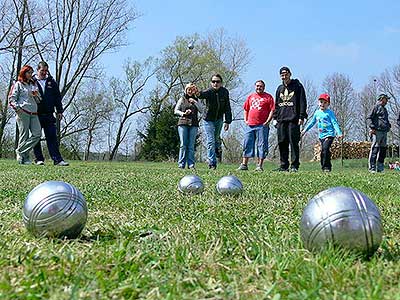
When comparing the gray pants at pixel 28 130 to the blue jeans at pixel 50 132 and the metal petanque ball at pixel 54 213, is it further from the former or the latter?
the metal petanque ball at pixel 54 213

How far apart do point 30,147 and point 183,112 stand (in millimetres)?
3324

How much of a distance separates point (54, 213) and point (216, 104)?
8.97m

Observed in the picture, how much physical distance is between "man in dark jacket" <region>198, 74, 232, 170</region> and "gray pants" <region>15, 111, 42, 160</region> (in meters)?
3.57

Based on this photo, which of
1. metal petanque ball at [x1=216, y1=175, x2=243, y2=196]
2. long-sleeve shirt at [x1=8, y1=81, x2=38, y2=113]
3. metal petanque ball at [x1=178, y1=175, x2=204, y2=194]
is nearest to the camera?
metal petanque ball at [x1=216, y1=175, x2=243, y2=196]

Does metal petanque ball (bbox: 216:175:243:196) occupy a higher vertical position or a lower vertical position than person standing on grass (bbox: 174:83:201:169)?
lower

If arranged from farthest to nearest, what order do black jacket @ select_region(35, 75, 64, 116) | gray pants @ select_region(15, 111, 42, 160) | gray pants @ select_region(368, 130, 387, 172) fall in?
gray pants @ select_region(368, 130, 387, 172)
black jacket @ select_region(35, 75, 64, 116)
gray pants @ select_region(15, 111, 42, 160)

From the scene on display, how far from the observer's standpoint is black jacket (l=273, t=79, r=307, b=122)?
35.1 ft

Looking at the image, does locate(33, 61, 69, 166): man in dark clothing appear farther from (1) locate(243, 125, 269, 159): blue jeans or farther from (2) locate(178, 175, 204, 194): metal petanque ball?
(2) locate(178, 175, 204, 194): metal petanque ball

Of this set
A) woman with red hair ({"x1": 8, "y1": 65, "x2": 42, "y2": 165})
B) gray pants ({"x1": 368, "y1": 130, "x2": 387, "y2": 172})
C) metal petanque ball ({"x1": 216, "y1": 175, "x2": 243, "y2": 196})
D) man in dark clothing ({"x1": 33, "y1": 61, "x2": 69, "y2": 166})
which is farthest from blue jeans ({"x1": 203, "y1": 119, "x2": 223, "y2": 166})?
metal petanque ball ({"x1": 216, "y1": 175, "x2": 243, "y2": 196})

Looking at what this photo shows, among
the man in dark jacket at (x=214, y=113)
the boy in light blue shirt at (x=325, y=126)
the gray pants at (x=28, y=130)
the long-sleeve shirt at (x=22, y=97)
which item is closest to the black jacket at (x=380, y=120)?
the boy in light blue shirt at (x=325, y=126)

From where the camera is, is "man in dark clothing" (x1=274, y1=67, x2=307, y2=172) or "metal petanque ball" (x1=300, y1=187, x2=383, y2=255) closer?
"metal petanque ball" (x1=300, y1=187, x2=383, y2=255)

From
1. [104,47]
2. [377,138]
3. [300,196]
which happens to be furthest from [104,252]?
[104,47]

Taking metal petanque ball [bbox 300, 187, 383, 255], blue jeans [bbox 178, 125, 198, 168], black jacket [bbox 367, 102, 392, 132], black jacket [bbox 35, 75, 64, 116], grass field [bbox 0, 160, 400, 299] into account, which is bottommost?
grass field [bbox 0, 160, 400, 299]

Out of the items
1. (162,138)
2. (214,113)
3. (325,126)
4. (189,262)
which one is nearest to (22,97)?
(214,113)
